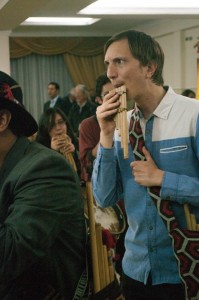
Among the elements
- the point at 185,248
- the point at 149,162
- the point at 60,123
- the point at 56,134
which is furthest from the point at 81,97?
the point at 185,248

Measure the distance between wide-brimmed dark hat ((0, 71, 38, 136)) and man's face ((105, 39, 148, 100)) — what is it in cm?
38

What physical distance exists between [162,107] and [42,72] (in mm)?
10201

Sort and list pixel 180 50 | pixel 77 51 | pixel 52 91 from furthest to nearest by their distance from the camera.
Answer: pixel 77 51 < pixel 52 91 < pixel 180 50

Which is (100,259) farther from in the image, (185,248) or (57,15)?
(57,15)

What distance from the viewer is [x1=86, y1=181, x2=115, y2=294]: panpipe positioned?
150 cm

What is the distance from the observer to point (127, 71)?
1.62 metres

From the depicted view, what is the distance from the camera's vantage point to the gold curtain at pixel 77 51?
37.2ft

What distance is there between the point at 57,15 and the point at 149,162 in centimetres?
728

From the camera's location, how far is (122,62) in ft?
5.38

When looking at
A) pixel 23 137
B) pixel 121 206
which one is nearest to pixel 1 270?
pixel 23 137

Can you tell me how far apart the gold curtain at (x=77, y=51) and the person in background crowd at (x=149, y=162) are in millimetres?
9897

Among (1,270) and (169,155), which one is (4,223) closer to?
(1,270)

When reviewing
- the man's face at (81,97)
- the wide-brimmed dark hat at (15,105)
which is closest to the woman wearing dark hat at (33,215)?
the wide-brimmed dark hat at (15,105)

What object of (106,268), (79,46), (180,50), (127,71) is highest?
(79,46)
